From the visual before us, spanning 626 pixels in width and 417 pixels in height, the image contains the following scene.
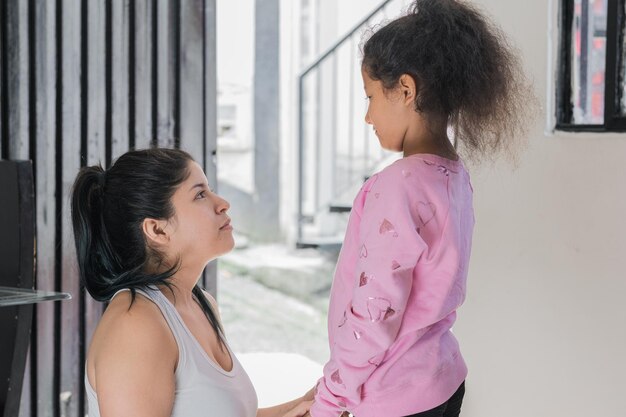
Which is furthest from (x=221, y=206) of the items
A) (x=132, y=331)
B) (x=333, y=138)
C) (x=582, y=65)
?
(x=333, y=138)

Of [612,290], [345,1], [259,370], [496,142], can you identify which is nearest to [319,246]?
[259,370]

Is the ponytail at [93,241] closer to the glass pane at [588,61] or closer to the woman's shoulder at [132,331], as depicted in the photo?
the woman's shoulder at [132,331]

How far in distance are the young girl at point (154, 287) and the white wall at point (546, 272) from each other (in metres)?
0.90

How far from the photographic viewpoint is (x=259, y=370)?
500 centimetres

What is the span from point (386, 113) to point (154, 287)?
570 millimetres

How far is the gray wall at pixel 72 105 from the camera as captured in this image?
228 centimetres

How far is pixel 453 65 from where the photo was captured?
1521 millimetres

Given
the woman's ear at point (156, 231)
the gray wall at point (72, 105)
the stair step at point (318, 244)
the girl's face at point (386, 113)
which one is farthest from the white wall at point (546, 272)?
the stair step at point (318, 244)

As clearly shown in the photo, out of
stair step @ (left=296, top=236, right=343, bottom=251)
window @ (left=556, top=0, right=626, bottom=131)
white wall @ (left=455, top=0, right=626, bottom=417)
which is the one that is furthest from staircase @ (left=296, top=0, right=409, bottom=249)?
window @ (left=556, top=0, right=626, bottom=131)

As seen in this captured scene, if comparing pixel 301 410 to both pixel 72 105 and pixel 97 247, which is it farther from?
pixel 72 105

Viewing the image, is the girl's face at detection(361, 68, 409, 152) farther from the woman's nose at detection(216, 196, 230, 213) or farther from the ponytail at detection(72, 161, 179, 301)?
the ponytail at detection(72, 161, 179, 301)

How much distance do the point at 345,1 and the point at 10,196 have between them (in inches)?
224

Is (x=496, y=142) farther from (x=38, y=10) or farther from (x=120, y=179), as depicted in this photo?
(x=38, y=10)

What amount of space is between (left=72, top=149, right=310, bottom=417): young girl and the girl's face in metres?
0.36
